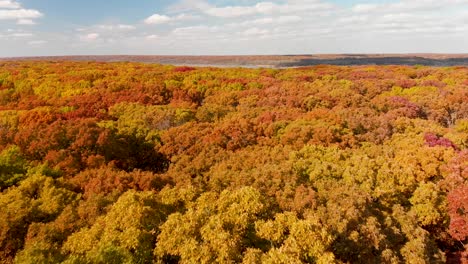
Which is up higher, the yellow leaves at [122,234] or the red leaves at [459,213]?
the yellow leaves at [122,234]

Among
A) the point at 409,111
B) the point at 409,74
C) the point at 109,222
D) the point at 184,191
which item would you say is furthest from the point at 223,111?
the point at 409,74

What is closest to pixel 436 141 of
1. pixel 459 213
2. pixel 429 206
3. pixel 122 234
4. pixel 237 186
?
pixel 459 213

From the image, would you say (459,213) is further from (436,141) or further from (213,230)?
(213,230)

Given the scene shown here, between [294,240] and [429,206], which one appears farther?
[429,206]

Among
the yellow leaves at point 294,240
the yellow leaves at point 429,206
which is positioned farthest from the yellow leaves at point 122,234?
the yellow leaves at point 429,206

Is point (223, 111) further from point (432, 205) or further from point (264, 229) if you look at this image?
point (264, 229)

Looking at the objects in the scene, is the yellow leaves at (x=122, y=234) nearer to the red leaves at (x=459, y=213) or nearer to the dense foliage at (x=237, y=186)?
the dense foliage at (x=237, y=186)

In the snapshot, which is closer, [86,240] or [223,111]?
[86,240]

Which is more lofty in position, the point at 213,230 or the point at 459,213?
the point at 213,230
